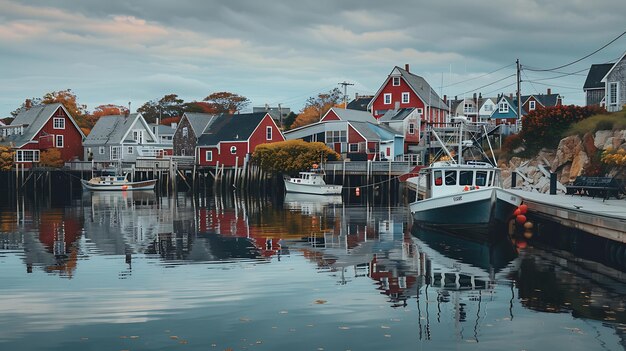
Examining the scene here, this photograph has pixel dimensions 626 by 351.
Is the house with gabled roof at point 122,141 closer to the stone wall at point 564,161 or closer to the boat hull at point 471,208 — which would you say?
the stone wall at point 564,161

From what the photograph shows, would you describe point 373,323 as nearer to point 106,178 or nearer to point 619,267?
point 619,267

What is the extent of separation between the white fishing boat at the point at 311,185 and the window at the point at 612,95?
26370 millimetres

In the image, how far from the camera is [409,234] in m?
36.9

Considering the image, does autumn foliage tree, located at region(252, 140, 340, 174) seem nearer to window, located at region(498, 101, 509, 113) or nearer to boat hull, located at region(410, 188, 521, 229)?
window, located at region(498, 101, 509, 113)

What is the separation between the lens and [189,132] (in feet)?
326

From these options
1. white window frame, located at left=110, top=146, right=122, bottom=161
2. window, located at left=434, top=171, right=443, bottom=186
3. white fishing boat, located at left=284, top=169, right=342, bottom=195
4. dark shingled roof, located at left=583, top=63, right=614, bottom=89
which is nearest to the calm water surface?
window, located at left=434, top=171, right=443, bottom=186

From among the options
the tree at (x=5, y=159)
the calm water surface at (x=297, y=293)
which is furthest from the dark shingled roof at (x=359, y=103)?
the calm water surface at (x=297, y=293)

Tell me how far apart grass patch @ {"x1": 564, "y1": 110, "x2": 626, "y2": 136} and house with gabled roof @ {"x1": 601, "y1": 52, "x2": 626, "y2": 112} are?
1273 cm

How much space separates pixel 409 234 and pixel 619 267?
12.8 m

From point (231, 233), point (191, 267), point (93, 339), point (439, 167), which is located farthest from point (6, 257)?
point (439, 167)

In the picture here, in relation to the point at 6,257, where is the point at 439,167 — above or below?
above

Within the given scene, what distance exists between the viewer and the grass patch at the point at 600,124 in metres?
50.1

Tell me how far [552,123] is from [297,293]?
43953mm

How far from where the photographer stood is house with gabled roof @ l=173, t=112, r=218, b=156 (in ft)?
323
